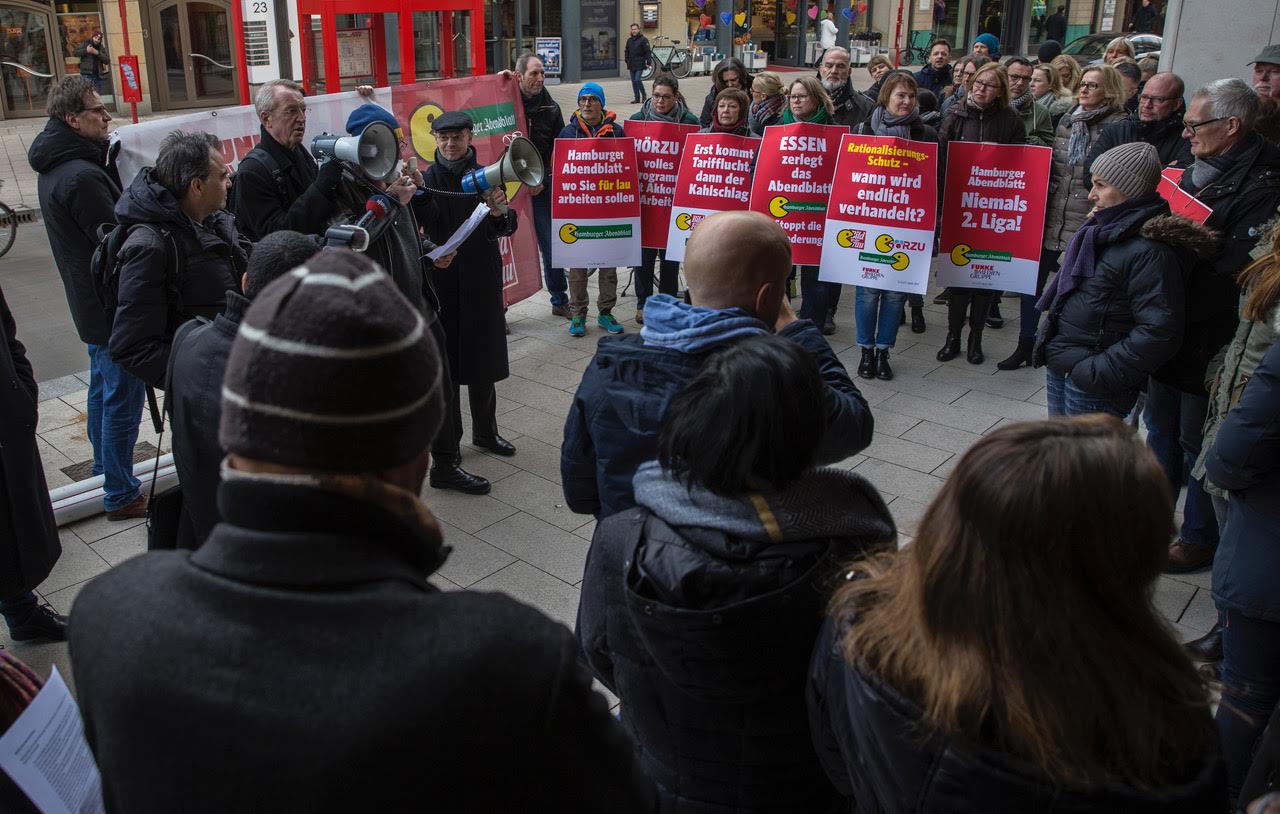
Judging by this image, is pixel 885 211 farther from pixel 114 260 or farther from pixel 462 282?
pixel 114 260

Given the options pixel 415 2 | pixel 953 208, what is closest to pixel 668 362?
pixel 953 208

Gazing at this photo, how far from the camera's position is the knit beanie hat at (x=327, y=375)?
1017mm

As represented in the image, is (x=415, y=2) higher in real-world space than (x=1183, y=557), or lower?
higher

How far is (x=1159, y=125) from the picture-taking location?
6305 millimetres

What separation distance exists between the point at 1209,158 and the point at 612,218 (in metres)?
3.94

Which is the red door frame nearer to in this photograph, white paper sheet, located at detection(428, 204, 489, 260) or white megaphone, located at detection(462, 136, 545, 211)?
white megaphone, located at detection(462, 136, 545, 211)

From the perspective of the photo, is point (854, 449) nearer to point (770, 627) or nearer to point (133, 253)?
point (770, 627)

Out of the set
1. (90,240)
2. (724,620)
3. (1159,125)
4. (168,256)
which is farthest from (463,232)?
(1159,125)

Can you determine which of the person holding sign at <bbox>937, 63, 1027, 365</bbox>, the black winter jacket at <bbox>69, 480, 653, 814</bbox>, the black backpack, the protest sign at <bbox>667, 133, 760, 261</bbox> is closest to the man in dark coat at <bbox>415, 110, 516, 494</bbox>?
the black backpack

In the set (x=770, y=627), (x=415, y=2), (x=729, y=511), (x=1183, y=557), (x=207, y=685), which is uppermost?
(x=415, y=2)

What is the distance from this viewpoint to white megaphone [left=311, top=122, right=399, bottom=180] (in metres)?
4.34

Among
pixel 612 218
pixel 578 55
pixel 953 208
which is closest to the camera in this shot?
pixel 953 208

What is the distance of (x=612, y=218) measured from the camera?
24.5 feet

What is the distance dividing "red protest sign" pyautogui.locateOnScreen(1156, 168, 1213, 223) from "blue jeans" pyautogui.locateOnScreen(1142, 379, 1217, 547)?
0.81 metres
